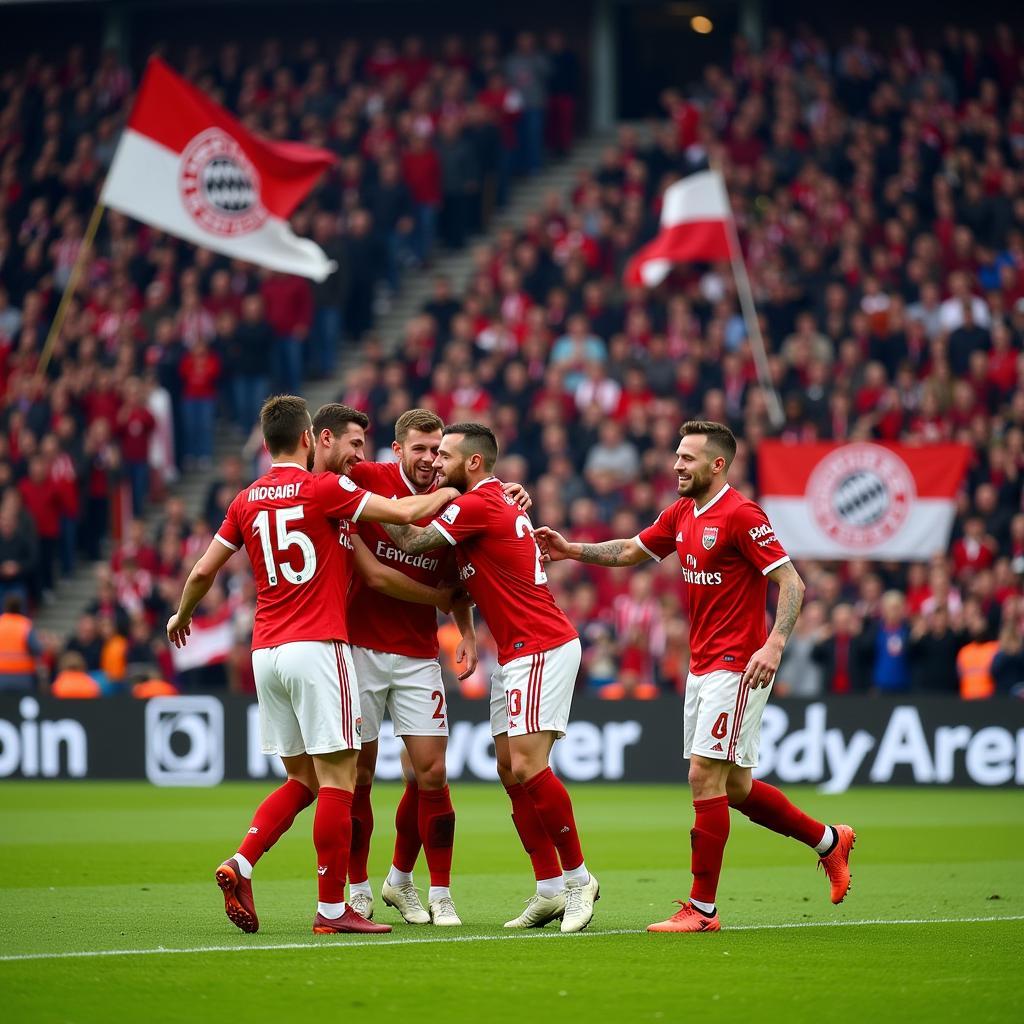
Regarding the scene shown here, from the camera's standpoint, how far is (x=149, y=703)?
1981 cm

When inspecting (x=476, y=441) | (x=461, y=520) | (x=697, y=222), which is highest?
(x=697, y=222)

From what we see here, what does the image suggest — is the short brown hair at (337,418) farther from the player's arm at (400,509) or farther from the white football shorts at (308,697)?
the white football shorts at (308,697)

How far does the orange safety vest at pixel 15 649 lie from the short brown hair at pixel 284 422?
1226 cm

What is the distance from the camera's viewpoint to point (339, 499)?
29.0ft

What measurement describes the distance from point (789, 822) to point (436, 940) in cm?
199

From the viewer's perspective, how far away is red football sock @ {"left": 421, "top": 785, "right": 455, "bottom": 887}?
931cm

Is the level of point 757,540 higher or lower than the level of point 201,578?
higher

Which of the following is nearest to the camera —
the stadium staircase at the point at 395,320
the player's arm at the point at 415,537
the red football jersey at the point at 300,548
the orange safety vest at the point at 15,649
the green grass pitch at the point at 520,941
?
the green grass pitch at the point at 520,941

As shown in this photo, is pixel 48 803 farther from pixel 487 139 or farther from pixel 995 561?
pixel 487 139

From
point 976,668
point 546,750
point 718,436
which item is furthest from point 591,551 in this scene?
point 976,668

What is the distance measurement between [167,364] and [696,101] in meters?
9.03

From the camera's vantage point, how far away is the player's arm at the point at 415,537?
29.7 feet

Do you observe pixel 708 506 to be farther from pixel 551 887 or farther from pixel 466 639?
pixel 551 887

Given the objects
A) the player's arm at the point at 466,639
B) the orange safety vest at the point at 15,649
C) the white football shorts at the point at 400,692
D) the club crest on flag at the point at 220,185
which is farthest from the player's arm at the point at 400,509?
the orange safety vest at the point at 15,649
